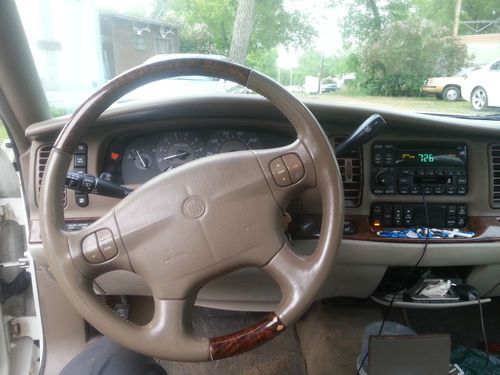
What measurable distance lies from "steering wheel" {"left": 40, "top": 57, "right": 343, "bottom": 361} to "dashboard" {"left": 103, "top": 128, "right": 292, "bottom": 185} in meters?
0.50

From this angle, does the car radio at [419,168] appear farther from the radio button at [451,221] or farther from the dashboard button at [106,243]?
the dashboard button at [106,243]

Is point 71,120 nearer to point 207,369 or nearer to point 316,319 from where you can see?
point 207,369

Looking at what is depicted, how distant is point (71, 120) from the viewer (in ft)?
3.19

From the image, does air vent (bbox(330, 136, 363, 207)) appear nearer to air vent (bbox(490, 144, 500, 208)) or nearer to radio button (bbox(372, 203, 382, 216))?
radio button (bbox(372, 203, 382, 216))

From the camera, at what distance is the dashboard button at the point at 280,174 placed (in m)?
1.04

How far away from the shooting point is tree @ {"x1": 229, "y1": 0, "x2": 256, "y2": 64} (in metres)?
1.55

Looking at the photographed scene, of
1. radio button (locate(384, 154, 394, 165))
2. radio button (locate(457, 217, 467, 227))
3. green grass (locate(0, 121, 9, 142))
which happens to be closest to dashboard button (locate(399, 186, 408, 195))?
radio button (locate(384, 154, 394, 165))

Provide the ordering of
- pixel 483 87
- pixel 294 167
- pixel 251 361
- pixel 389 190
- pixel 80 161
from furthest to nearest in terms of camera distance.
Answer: pixel 251 361, pixel 483 87, pixel 389 190, pixel 80 161, pixel 294 167

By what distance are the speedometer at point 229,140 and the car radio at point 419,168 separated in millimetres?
453

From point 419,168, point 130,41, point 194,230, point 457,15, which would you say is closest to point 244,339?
point 194,230

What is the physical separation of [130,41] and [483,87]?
4.46 feet

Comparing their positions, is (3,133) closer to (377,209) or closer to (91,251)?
(91,251)

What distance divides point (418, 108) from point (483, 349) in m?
1.17

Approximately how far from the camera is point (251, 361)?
6.68 feet
